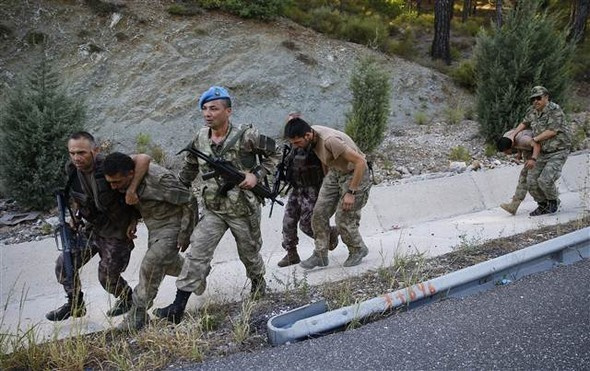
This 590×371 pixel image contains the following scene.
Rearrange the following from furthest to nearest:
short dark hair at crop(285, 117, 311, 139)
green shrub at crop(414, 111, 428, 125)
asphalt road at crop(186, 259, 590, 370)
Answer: green shrub at crop(414, 111, 428, 125)
short dark hair at crop(285, 117, 311, 139)
asphalt road at crop(186, 259, 590, 370)

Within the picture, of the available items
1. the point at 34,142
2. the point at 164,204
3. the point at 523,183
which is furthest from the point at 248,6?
the point at 164,204

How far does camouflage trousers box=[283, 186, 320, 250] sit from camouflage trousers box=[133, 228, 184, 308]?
1.74 m

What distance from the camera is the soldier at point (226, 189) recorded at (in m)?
4.18

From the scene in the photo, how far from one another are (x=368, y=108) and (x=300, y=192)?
4085 millimetres

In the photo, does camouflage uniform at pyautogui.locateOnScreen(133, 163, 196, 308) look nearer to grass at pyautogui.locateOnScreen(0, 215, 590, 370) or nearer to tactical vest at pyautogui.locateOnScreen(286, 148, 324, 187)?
grass at pyautogui.locateOnScreen(0, 215, 590, 370)

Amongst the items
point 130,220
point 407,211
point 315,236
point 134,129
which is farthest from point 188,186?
point 134,129

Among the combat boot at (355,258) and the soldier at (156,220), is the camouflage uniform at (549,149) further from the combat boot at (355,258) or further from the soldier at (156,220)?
the soldier at (156,220)

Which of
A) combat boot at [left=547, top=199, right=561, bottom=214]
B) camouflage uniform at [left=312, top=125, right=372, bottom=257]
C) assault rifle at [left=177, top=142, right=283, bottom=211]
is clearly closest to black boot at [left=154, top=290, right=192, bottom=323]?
assault rifle at [left=177, top=142, right=283, bottom=211]

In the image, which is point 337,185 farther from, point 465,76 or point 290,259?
point 465,76

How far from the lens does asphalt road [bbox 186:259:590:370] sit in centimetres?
281

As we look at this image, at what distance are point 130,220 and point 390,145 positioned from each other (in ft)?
22.4

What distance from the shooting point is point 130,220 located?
442 cm

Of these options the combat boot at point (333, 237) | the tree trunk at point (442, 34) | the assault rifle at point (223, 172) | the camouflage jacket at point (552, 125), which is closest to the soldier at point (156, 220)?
the assault rifle at point (223, 172)

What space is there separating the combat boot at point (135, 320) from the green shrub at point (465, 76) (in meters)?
11.7
